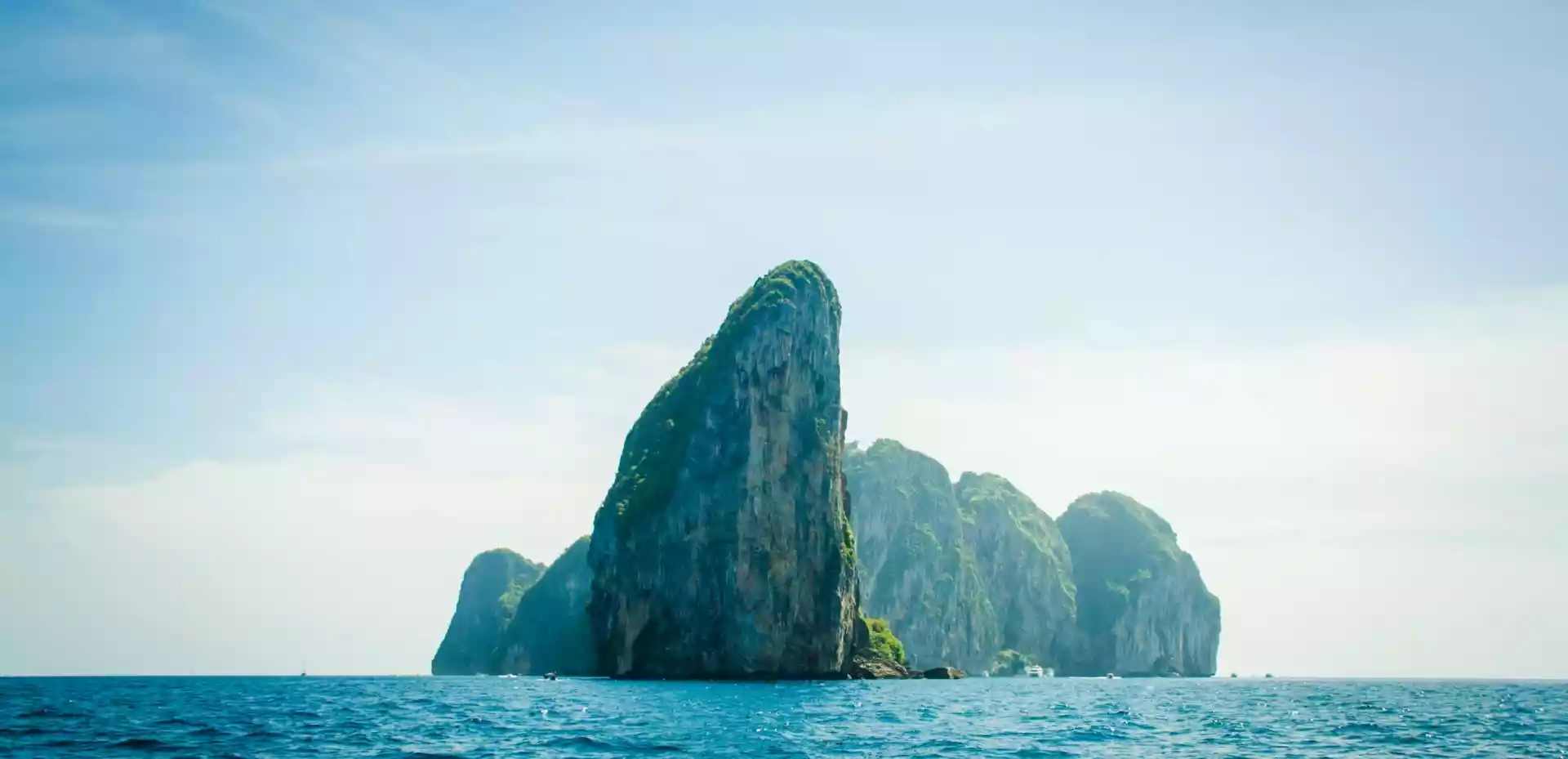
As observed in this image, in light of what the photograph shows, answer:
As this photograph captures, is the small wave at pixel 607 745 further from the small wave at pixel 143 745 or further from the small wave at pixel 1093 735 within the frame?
the small wave at pixel 1093 735

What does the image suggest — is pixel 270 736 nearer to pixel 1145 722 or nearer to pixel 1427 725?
pixel 1145 722

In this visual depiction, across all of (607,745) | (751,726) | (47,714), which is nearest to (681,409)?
(47,714)

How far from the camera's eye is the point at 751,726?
53531 mm

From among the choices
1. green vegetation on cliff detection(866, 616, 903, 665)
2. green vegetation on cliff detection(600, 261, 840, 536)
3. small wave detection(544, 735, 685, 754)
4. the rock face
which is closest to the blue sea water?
small wave detection(544, 735, 685, 754)

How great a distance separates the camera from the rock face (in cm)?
12625

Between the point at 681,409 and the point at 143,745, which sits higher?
the point at 681,409

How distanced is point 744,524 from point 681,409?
22.4 metres

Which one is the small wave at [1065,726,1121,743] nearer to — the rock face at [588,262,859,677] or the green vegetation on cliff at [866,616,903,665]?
the rock face at [588,262,859,677]

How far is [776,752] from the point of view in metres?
42.1

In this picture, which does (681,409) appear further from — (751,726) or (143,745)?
(143,745)

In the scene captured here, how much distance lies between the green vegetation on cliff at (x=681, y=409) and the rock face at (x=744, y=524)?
0.87 ft

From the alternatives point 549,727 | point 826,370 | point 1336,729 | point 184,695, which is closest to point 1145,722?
point 1336,729

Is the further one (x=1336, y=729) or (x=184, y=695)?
(x=184, y=695)

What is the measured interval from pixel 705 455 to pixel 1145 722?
78.5m
